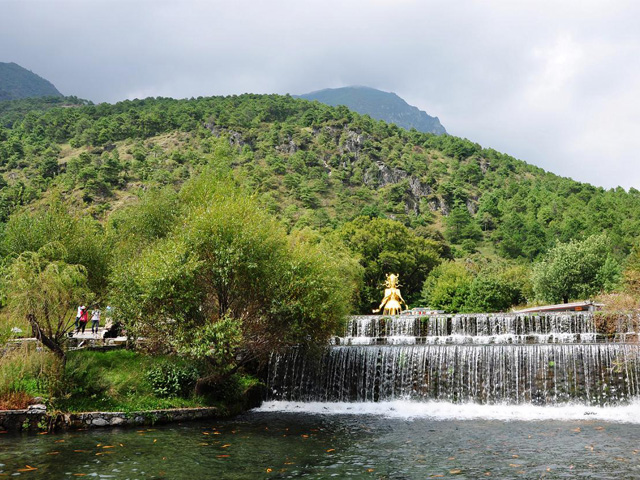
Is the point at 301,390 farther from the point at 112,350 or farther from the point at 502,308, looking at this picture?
the point at 502,308

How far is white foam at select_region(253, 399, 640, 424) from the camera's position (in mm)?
21391

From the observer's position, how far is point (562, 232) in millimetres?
87562

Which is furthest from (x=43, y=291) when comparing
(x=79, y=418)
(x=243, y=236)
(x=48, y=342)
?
(x=243, y=236)

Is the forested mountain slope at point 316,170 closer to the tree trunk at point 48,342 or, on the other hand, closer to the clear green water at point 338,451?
the tree trunk at point 48,342

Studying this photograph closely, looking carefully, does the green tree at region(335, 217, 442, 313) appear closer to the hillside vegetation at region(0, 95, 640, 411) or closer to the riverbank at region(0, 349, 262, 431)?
the hillside vegetation at region(0, 95, 640, 411)

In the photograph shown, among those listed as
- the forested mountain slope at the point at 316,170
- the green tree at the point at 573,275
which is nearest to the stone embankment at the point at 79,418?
the green tree at the point at 573,275

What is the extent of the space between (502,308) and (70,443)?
1644 inches

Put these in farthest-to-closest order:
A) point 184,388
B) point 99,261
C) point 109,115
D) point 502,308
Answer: point 109,115, point 502,308, point 99,261, point 184,388

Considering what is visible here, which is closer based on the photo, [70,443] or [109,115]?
[70,443]

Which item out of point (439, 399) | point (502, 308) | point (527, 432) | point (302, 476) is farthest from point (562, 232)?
point (302, 476)

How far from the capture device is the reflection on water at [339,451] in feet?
41.2

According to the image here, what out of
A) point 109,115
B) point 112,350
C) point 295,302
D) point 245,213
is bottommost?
point 112,350

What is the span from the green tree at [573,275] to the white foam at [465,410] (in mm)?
29957

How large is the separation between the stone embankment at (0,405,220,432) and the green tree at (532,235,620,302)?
4007cm
